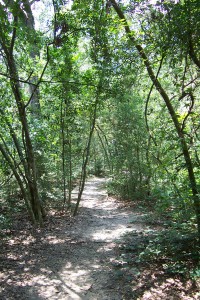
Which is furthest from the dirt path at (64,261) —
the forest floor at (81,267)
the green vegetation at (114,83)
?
the green vegetation at (114,83)

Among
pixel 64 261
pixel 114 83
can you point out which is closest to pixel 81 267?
pixel 64 261

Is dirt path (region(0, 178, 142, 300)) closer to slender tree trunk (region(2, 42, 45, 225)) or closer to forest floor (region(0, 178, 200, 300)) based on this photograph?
forest floor (region(0, 178, 200, 300))

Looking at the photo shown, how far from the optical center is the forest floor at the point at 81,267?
422 cm

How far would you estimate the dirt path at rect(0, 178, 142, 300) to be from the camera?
437 cm

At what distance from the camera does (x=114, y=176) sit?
1428cm

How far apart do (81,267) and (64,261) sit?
0.54m

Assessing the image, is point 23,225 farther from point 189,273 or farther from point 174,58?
point 174,58

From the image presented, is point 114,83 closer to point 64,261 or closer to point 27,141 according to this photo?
point 27,141

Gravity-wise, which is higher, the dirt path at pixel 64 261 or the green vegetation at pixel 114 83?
the green vegetation at pixel 114 83

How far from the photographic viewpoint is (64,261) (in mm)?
5777

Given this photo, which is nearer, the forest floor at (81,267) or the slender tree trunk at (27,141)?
the forest floor at (81,267)

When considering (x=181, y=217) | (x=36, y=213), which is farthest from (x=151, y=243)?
(x=36, y=213)

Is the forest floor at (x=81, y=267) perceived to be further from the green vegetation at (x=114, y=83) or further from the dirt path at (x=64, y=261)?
the green vegetation at (x=114, y=83)

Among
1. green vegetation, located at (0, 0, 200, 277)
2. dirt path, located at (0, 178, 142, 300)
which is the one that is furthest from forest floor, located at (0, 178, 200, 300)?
green vegetation, located at (0, 0, 200, 277)
